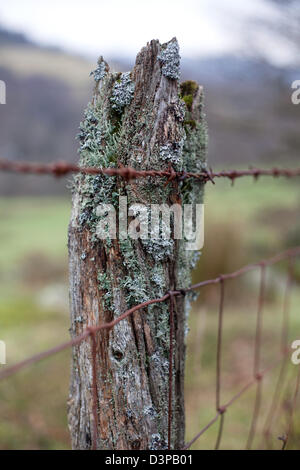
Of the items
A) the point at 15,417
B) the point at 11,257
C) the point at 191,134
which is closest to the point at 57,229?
the point at 11,257

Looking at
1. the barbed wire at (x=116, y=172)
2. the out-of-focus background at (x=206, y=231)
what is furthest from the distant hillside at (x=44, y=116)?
the barbed wire at (x=116, y=172)

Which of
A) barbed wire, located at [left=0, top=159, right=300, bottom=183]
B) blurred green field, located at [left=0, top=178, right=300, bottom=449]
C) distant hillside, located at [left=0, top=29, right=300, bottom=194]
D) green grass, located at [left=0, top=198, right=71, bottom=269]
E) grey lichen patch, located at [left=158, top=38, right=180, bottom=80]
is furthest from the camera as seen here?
distant hillside, located at [left=0, top=29, right=300, bottom=194]

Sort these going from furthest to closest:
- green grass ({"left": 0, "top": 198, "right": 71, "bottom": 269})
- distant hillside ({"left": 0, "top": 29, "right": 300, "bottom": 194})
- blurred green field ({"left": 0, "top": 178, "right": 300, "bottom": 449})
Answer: distant hillside ({"left": 0, "top": 29, "right": 300, "bottom": 194}) < green grass ({"left": 0, "top": 198, "right": 71, "bottom": 269}) < blurred green field ({"left": 0, "top": 178, "right": 300, "bottom": 449})

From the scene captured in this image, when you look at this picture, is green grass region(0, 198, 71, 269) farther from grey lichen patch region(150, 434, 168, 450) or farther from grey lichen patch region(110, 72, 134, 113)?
grey lichen patch region(110, 72, 134, 113)

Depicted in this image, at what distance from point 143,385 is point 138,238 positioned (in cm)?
47

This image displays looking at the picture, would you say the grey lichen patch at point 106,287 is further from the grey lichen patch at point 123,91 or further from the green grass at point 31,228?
the green grass at point 31,228

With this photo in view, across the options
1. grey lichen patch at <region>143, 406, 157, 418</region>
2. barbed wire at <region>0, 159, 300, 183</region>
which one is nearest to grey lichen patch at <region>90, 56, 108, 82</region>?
barbed wire at <region>0, 159, 300, 183</region>

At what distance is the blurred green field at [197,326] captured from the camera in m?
3.71

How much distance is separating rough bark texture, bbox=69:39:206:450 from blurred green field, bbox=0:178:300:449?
1031 millimetres

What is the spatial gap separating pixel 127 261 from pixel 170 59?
2.02ft

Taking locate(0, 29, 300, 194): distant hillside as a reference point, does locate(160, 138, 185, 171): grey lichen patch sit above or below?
below

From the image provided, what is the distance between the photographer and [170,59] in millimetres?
1186

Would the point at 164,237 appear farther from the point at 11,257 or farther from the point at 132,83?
the point at 11,257

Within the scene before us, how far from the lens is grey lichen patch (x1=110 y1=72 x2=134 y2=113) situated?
1.20 meters
